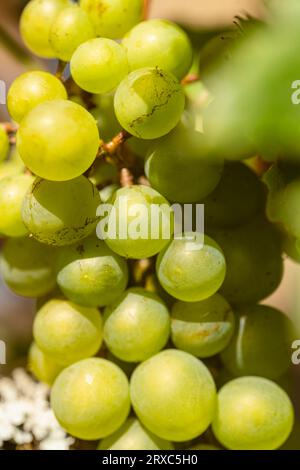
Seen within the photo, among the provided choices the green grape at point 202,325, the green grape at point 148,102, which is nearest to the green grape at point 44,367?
the green grape at point 202,325

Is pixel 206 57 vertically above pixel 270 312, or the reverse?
pixel 206 57

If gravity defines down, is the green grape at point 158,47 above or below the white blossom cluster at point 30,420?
above

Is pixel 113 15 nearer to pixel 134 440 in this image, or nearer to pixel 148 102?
pixel 148 102

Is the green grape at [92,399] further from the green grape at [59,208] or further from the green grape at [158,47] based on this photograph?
the green grape at [158,47]

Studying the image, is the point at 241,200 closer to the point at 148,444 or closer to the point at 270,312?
the point at 270,312

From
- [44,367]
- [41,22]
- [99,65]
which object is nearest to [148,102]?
[99,65]

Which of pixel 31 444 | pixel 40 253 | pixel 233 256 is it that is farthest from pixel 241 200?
pixel 31 444
